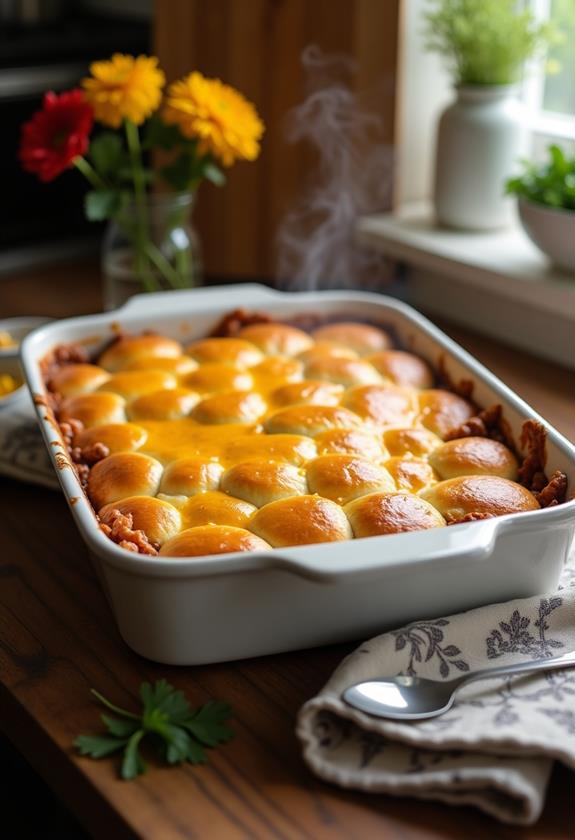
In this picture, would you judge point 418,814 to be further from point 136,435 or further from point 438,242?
point 438,242

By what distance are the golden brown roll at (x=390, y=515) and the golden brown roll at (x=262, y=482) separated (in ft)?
0.21

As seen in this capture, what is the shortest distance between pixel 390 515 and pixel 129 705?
259 millimetres

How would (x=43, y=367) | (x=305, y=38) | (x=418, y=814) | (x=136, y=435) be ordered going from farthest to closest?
(x=305, y=38), (x=43, y=367), (x=136, y=435), (x=418, y=814)

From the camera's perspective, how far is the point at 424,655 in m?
0.88

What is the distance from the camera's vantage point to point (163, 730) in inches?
32.4

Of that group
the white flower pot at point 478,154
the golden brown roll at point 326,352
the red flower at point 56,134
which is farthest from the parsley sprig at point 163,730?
the white flower pot at point 478,154

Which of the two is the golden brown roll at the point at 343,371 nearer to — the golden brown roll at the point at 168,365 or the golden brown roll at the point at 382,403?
the golden brown roll at the point at 382,403

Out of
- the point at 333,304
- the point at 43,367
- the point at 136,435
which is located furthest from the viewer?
the point at 333,304

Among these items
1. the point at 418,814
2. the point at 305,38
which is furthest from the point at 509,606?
the point at 305,38

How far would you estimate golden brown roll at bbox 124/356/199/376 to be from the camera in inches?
50.8

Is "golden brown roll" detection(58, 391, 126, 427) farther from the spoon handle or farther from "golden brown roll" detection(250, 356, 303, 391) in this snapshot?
the spoon handle

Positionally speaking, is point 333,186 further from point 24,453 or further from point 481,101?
point 24,453

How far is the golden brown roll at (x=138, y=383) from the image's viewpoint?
1231 millimetres

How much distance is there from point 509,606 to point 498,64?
3.29ft
